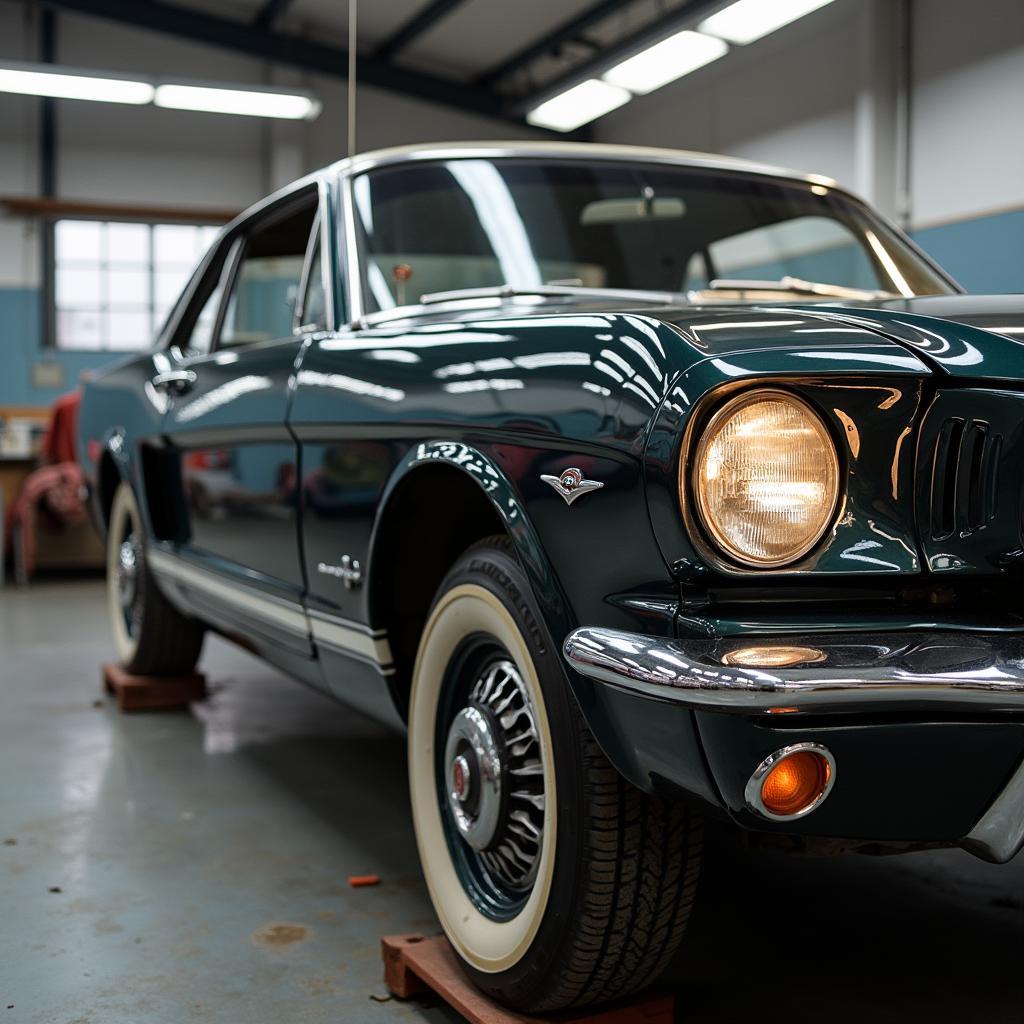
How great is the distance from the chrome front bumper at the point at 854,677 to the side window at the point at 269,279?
5.87 ft

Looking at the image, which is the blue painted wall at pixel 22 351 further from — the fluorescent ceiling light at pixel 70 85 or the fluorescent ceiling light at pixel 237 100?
the fluorescent ceiling light at pixel 237 100

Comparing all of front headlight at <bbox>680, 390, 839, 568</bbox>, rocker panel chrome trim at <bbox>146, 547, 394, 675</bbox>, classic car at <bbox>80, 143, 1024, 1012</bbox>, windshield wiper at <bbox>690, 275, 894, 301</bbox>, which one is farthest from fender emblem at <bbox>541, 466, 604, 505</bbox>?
windshield wiper at <bbox>690, 275, 894, 301</bbox>

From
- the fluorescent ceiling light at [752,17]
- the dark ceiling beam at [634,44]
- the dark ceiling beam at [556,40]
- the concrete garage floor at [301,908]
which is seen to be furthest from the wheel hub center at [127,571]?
the dark ceiling beam at [556,40]

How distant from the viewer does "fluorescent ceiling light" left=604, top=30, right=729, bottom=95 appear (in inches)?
391

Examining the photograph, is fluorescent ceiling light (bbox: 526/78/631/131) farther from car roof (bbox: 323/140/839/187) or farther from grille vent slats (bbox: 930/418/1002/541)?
grille vent slats (bbox: 930/418/1002/541)

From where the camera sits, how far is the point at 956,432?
4.57 ft

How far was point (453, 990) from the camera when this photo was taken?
5.96ft

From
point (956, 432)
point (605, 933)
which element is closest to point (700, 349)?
point (956, 432)

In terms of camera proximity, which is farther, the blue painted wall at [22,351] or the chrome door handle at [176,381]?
the blue painted wall at [22,351]

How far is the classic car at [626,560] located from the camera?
1.33 meters

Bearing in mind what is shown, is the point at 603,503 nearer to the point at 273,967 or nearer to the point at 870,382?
the point at 870,382

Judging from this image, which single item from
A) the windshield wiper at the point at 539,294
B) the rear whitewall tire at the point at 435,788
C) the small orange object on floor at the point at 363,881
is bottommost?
the small orange object on floor at the point at 363,881

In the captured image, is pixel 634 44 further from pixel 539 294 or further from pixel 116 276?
pixel 539 294

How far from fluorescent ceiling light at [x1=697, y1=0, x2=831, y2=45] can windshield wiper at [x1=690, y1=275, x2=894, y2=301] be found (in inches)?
272
